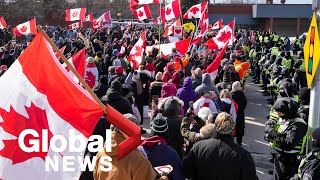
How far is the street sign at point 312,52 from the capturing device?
502 centimetres

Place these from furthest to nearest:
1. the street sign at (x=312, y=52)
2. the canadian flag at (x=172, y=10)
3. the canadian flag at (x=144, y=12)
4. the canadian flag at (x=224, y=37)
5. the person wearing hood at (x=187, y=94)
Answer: the canadian flag at (x=144, y=12) < the canadian flag at (x=172, y=10) < the canadian flag at (x=224, y=37) < the person wearing hood at (x=187, y=94) < the street sign at (x=312, y=52)

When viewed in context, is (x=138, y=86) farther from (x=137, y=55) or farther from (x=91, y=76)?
(x=137, y=55)

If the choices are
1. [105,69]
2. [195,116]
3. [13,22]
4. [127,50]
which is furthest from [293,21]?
[195,116]

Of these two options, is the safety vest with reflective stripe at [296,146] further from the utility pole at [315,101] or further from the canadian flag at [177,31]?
the canadian flag at [177,31]

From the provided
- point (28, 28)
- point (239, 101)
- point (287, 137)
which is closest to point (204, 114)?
point (287, 137)

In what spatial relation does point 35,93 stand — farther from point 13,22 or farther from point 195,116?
point 13,22

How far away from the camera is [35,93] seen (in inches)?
146

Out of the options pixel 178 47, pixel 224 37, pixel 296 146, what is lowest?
pixel 296 146

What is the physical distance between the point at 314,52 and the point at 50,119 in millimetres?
3115

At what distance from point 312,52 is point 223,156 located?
74.4 inches

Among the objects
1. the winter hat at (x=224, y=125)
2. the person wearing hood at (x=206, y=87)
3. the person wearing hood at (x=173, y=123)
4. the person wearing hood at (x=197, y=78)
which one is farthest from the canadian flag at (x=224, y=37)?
the winter hat at (x=224, y=125)

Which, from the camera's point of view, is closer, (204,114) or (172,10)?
(204,114)

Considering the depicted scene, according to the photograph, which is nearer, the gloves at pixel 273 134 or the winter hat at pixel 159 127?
the winter hat at pixel 159 127

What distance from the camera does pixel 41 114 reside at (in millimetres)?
3693
